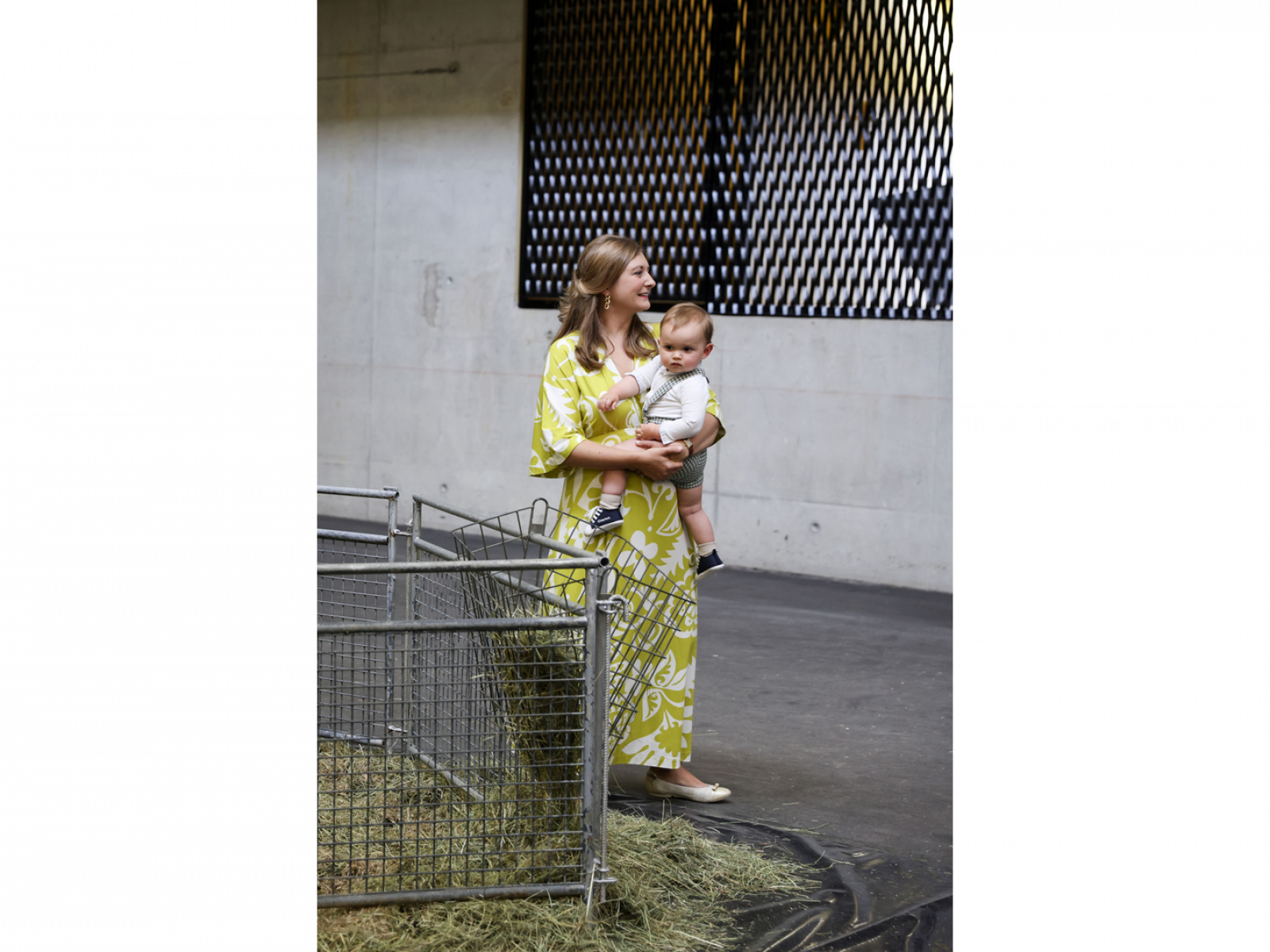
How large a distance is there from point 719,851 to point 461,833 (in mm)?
671

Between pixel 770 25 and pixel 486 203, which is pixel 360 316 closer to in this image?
pixel 486 203

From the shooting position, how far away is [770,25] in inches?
321

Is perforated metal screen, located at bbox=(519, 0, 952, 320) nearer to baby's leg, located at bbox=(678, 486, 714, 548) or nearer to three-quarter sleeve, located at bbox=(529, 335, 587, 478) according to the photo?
baby's leg, located at bbox=(678, 486, 714, 548)

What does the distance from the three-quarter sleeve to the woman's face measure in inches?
7.1

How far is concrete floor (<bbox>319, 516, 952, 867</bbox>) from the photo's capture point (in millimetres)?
4031

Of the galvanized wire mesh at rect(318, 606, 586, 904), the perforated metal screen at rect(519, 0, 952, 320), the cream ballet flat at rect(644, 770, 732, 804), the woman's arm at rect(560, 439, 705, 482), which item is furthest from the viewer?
the perforated metal screen at rect(519, 0, 952, 320)

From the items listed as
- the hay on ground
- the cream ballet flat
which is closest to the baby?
the cream ballet flat

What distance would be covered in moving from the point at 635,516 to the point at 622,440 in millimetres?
219

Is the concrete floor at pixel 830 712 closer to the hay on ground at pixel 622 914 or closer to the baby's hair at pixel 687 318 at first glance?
the hay on ground at pixel 622 914

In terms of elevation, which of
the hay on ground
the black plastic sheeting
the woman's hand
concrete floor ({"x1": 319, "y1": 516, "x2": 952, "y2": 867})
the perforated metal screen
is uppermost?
the perforated metal screen

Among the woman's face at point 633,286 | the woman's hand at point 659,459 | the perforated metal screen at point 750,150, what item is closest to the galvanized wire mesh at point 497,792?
the woman's hand at point 659,459

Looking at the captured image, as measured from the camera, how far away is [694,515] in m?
3.93

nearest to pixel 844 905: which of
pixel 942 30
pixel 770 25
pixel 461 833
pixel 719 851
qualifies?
pixel 719 851
